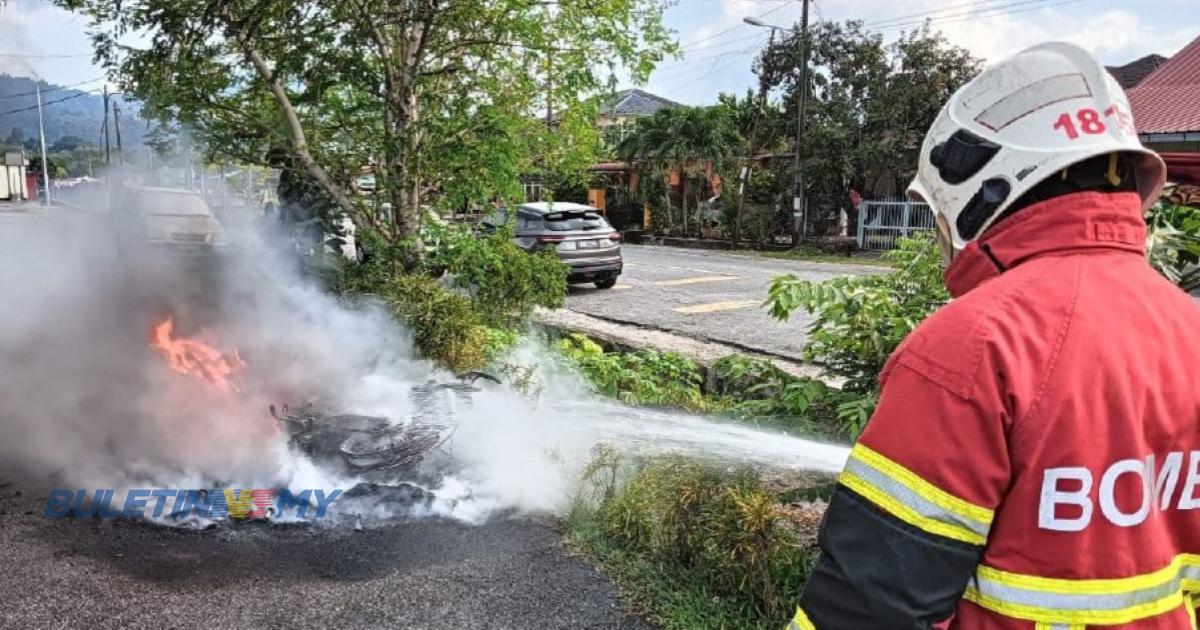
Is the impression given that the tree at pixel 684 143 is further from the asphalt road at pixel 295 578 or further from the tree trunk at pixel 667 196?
the asphalt road at pixel 295 578

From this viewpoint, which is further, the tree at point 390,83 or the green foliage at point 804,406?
the tree at point 390,83

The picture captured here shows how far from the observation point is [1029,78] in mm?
1287

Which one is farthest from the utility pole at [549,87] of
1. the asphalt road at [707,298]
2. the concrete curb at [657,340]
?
the asphalt road at [707,298]

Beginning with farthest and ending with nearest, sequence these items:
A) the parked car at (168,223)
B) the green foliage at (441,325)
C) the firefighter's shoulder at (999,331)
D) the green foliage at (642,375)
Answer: the parked car at (168,223)
the green foliage at (441,325)
the green foliage at (642,375)
the firefighter's shoulder at (999,331)

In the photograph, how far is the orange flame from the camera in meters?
5.62

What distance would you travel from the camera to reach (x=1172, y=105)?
51.4 ft

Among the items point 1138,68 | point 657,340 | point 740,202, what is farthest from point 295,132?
point 1138,68

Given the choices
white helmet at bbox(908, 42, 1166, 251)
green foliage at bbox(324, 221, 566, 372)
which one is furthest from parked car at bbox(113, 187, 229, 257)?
white helmet at bbox(908, 42, 1166, 251)

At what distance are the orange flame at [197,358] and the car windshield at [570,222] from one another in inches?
344

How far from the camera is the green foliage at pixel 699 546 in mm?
3146

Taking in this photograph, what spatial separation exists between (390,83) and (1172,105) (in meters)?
15.8

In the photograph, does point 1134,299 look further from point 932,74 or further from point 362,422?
point 932,74

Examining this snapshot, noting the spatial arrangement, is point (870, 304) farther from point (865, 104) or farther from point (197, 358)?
point (865, 104)

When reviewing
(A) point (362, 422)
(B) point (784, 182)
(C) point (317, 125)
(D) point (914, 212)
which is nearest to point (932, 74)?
(D) point (914, 212)
